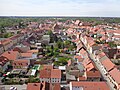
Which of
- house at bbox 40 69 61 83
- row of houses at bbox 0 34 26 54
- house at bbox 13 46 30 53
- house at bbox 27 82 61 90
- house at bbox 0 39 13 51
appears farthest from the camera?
house at bbox 0 39 13 51

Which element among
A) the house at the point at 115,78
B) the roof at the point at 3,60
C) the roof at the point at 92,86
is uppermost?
the roof at the point at 92,86

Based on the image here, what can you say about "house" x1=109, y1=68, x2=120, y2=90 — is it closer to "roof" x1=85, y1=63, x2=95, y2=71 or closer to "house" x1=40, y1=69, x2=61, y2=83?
"roof" x1=85, y1=63, x2=95, y2=71

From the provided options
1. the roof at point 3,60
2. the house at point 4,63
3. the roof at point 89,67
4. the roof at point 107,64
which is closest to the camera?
the roof at point 89,67

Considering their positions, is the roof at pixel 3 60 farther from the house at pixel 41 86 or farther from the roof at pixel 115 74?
the roof at pixel 115 74

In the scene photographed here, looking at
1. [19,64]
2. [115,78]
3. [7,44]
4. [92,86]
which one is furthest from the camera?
[7,44]

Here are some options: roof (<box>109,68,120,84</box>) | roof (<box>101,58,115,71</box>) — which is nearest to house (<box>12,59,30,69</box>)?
roof (<box>101,58,115,71</box>)

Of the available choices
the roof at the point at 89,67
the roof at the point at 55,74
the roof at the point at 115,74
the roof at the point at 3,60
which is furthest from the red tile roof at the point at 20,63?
the roof at the point at 115,74

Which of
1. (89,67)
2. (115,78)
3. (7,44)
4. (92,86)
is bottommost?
(115,78)

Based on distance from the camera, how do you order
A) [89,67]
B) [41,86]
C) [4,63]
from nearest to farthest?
[41,86]
[89,67]
[4,63]

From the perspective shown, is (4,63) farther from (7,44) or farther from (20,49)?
(7,44)

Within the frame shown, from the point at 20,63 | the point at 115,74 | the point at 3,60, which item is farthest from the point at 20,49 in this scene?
the point at 115,74

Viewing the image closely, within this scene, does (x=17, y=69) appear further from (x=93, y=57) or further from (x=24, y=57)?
(x=93, y=57)

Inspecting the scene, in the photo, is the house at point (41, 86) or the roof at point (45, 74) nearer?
the house at point (41, 86)
